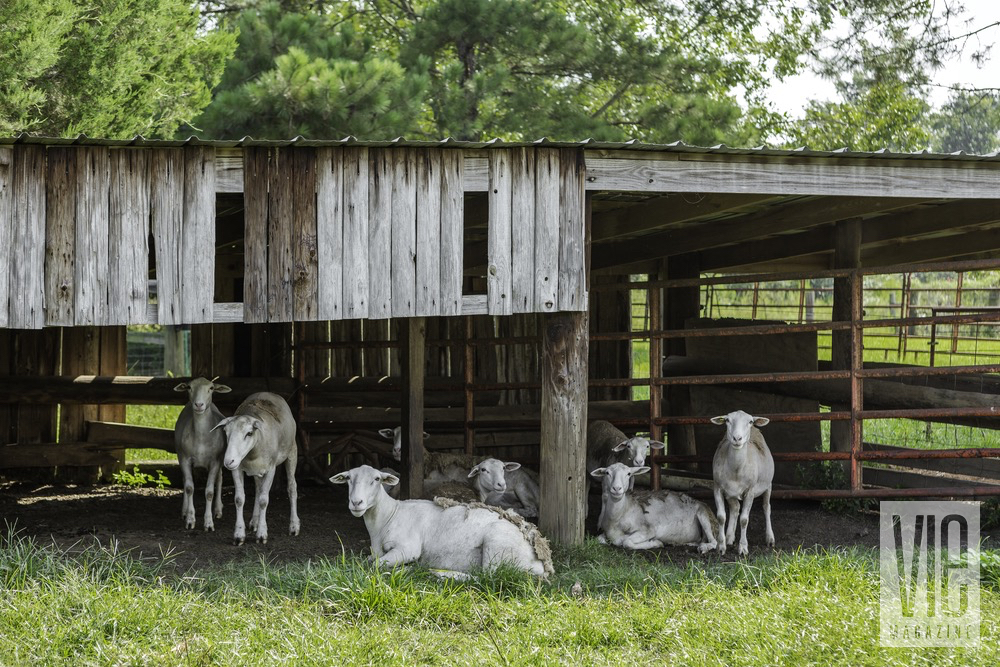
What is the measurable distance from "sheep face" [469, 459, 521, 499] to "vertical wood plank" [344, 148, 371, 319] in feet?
7.95

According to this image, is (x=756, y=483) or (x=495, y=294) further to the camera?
(x=756, y=483)

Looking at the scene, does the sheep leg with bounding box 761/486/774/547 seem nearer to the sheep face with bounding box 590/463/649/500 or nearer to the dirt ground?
the dirt ground

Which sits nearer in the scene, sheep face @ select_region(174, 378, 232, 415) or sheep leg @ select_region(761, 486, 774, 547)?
sheep leg @ select_region(761, 486, 774, 547)

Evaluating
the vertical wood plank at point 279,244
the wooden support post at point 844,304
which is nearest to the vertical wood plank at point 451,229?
the vertical wood plank at point 279,244

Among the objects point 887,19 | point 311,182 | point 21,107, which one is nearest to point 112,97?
point 21,107

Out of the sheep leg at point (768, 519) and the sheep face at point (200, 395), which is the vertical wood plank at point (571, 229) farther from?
the sheep face at point (200, 395)

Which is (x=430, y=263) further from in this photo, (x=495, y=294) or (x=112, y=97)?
(x=112, y=97)

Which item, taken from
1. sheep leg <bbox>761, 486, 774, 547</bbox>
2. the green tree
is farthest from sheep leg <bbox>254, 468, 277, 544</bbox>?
the green tree

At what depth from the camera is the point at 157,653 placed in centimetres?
593

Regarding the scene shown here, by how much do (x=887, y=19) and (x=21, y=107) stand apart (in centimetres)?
1842

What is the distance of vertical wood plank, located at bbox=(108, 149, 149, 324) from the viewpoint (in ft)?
25.2

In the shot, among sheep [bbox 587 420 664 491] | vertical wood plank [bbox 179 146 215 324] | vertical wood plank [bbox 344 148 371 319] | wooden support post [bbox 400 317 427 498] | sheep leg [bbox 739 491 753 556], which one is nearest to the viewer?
vertical wood plank [bbox 179 146 215 324]

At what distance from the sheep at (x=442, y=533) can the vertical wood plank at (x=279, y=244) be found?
1345mm

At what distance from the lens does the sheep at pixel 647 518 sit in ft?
30.1
